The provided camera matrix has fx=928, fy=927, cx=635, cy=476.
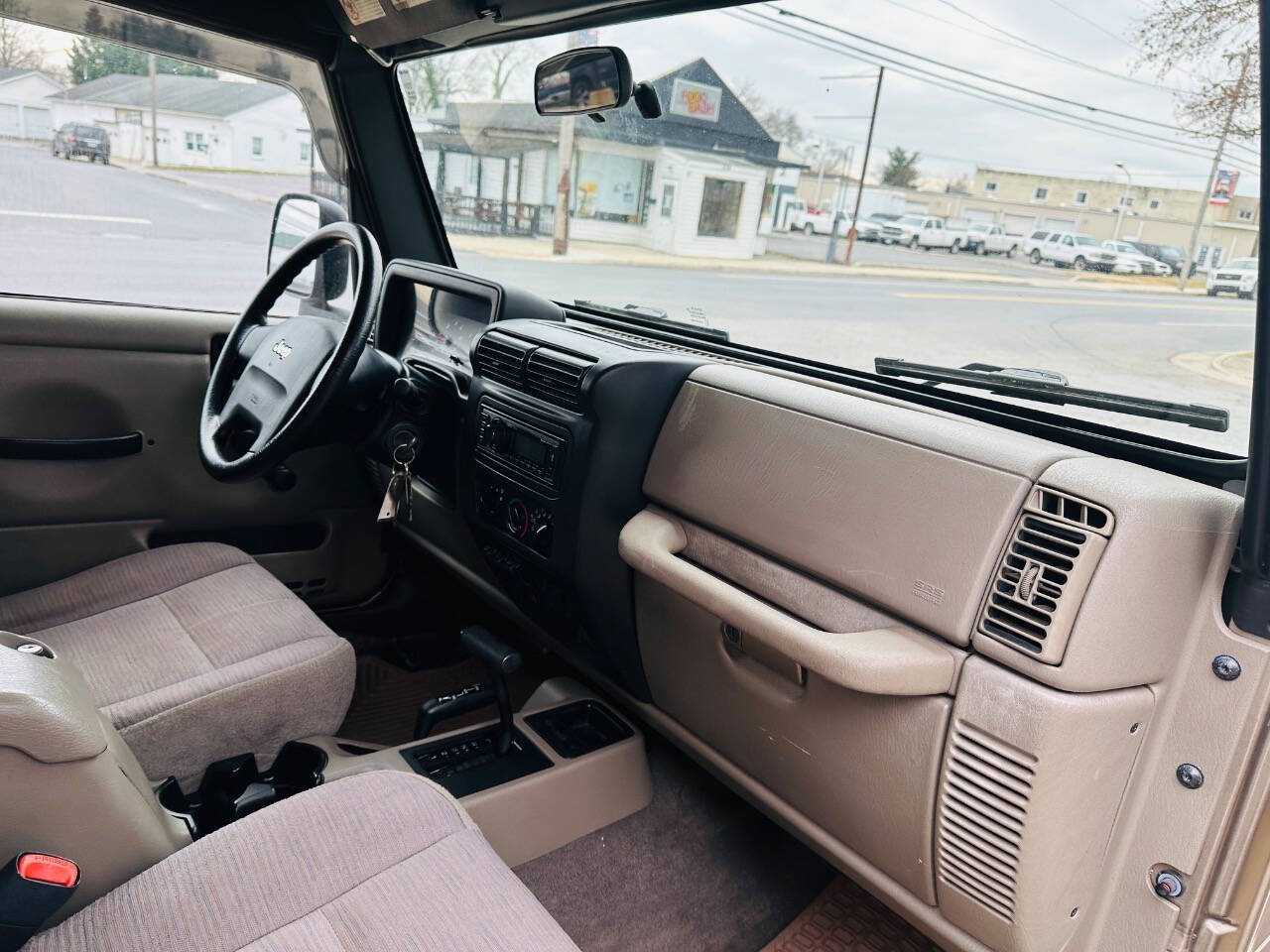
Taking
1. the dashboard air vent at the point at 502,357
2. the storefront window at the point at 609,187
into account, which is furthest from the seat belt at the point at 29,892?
the storefront window at the point at 609,187

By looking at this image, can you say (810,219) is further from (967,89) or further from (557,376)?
(557,376)

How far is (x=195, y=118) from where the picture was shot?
2.47 meters

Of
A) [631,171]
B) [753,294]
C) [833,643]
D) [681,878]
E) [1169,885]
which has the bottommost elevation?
[681,878]

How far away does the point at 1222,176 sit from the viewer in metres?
1.21

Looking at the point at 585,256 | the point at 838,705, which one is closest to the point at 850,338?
the point at 838,705

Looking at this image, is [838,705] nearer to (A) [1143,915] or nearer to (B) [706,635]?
(B) [706,635]

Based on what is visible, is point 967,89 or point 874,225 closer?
point 967,89

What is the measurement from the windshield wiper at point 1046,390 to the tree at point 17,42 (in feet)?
6.88

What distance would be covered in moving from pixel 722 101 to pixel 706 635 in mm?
1219

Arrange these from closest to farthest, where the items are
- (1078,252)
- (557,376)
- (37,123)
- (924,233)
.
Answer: (1078,252)
(924,233)
(557,376)
(37,123)

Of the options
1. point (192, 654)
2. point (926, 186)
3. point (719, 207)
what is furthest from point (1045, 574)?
point (192, 654)

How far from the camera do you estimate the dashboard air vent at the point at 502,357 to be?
187 cm

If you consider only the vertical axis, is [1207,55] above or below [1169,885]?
above

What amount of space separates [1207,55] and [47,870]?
66.2 inches
